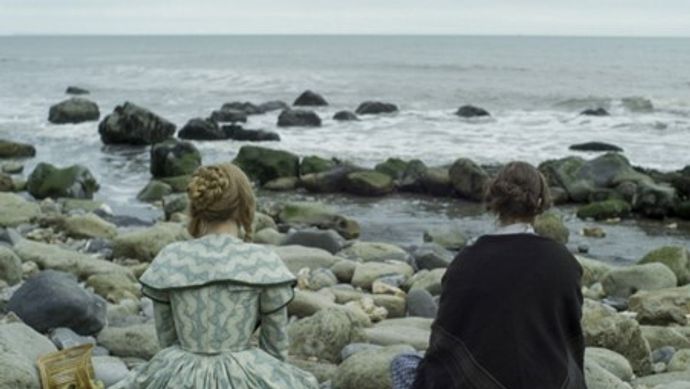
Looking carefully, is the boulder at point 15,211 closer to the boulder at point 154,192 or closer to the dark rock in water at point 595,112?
the boulder at point 154,192

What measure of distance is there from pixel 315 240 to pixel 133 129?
16.5 meters

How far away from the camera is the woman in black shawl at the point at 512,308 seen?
4188 millimetres

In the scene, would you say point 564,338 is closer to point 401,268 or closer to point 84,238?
point 401,268

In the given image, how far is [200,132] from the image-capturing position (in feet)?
98.6

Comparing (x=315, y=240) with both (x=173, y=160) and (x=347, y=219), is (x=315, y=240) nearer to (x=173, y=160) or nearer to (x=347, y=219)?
(x=347, y=219)

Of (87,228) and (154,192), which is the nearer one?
(87,228)

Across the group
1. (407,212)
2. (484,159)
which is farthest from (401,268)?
(484,159)

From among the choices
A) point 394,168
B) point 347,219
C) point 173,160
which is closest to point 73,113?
point 173,160

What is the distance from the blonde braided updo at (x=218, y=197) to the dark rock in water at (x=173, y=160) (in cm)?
1836

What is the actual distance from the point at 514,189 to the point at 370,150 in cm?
2370

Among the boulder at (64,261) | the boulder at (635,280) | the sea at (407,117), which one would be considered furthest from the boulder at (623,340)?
the sea at (407,117)

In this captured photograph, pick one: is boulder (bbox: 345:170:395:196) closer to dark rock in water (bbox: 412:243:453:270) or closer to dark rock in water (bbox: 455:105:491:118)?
dark rock in water (bbox: 412:243:453:270)

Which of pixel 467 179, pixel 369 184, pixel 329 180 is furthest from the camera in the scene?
pixel 329 180

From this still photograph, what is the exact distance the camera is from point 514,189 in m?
4.32
